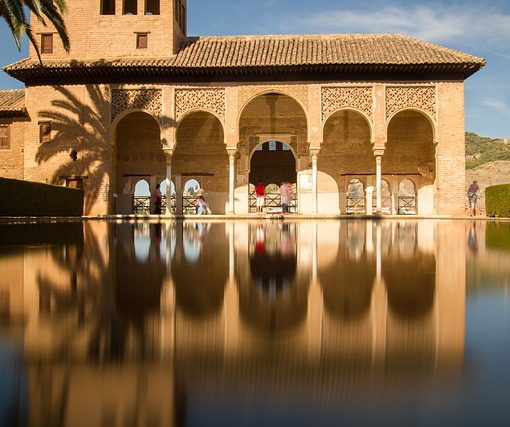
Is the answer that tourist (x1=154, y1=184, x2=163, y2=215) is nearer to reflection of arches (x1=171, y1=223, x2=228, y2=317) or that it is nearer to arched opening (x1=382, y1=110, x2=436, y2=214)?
arched opening (x1=382, y1=110, x2=436, y2=214)

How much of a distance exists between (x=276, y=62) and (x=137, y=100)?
514cm

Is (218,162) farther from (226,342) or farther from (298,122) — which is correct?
(226,342)

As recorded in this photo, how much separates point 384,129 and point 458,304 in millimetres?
16563

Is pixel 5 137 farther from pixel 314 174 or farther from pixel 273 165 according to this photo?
pixel 314 174

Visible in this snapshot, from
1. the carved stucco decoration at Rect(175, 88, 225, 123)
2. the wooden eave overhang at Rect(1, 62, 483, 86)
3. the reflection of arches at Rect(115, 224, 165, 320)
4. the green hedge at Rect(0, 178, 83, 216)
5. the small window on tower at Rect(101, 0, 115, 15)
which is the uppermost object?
the small window on tower at Rect(101, 0, 115, 15)

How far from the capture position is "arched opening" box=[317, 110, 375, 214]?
20531 mm

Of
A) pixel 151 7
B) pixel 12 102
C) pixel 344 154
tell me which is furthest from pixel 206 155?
pixel 12 102

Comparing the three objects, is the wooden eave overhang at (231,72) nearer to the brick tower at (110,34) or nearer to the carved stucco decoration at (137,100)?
the carved stucco decoration at (137,100)

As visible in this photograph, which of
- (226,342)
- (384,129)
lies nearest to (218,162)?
(384,129)

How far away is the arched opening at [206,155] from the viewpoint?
20.6 metres

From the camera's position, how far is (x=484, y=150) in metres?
68.2

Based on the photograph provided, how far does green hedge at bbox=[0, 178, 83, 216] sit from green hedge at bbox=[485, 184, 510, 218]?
13708mm

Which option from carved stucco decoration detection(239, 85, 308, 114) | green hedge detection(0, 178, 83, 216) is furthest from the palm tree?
carved stucco decoration detection(239, 85, 308, 114)

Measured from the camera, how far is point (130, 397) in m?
1.00
